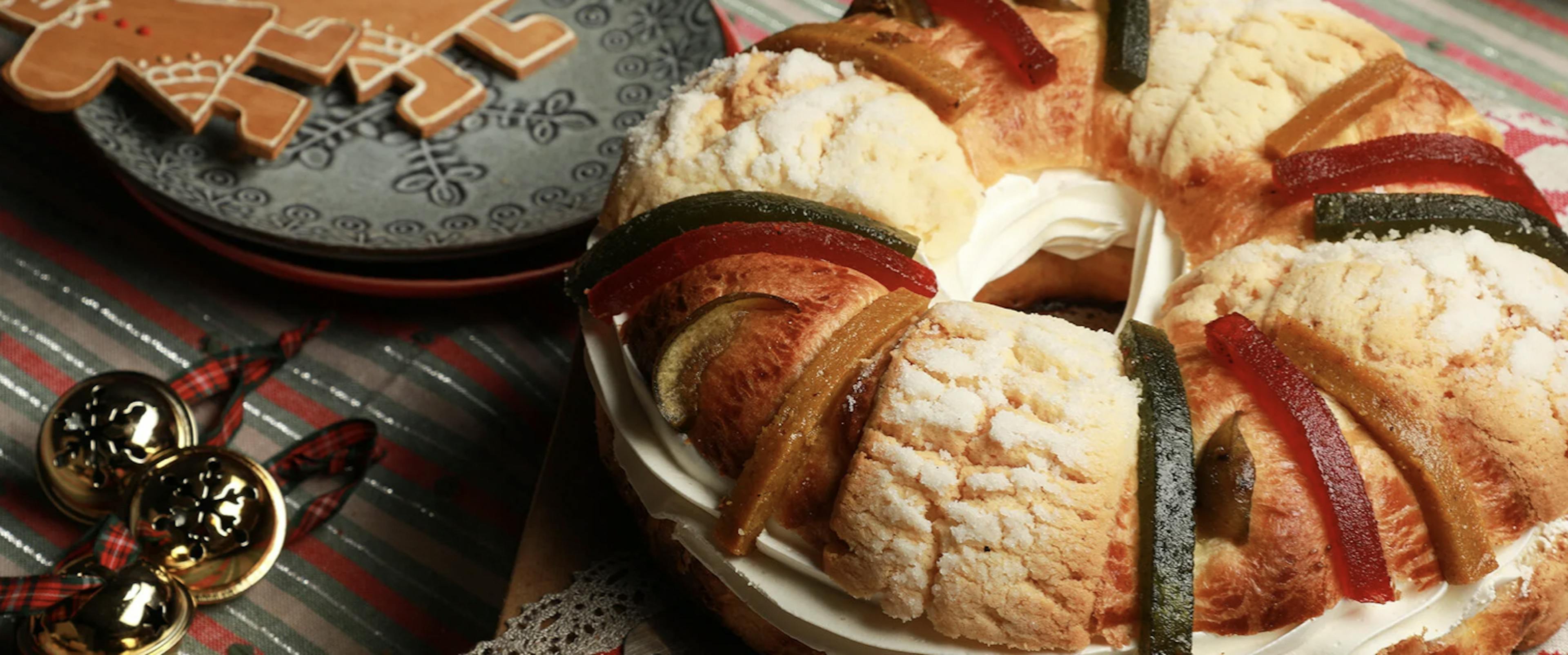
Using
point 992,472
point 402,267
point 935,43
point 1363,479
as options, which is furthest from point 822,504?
point 402,267

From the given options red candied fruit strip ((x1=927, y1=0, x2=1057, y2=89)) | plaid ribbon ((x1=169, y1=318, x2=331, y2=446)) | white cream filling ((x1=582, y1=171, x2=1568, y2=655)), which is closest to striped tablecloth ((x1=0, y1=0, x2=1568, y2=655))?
plaid ribbon ((x1=169, y1=318, x2=331, y2=446))

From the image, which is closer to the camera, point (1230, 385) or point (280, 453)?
point (1230, 385)

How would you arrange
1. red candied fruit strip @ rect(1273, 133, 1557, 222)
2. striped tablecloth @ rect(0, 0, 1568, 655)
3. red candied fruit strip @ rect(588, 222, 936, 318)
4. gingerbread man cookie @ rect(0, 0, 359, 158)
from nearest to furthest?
red candied fruit strip @ rect(588, 222, 936, 318) < red candied fruit strip @ rect(1273, 133, 1557, 222) < striped tablecloth @ rect(0, 0, 1568, 655) < gingerbread man cookie @ rect(0, 0, 359, 158)

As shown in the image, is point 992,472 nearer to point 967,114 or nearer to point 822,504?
point 822,504

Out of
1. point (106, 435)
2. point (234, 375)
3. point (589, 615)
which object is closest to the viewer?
point (589, 615)

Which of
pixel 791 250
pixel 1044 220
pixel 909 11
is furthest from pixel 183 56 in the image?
pixel 1044 220

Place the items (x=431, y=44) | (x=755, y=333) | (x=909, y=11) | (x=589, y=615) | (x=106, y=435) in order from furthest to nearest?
(x=431, y=44), (x=106, y=435), (x=909, y=11), (x=589, y=615), (x=755, y=333)

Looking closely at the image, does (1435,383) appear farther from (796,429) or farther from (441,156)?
(441,156)

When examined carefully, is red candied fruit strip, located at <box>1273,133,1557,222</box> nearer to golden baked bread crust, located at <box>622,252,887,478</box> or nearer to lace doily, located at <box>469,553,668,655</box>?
golden baked bread crust, located at <box>622,252,887,478</box>
